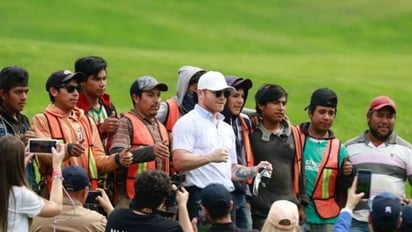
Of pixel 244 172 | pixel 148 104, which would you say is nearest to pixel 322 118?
pixel 244 172

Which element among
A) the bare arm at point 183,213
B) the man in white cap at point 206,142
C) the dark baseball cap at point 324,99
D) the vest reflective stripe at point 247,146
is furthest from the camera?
the dark baseball cap at point 324,99

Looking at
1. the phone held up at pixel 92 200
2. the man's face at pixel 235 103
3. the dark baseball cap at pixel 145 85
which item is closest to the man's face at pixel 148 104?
the dark baseball cap at pixel 145 85

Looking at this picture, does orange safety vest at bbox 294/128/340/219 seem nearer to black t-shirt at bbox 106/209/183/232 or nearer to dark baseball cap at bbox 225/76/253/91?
dark baseball cap at bbox 225/76/253/91

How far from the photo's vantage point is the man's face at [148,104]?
1216cm

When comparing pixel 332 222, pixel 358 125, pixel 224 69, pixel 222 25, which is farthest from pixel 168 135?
pixel 222 25

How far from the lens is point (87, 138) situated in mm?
11781

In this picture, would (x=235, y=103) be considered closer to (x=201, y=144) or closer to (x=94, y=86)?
(x=201, y=144)

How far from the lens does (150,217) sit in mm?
9531

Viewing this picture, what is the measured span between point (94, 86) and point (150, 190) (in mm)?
3154

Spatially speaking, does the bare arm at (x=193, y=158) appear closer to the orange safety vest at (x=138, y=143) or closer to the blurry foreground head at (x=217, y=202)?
the orange safety vest at (x=138, y=143)

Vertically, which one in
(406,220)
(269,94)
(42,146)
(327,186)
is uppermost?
(269,94)

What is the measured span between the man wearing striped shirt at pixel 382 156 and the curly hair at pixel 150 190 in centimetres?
359

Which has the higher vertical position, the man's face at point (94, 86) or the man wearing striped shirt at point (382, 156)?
the man's face at point (94, 86)

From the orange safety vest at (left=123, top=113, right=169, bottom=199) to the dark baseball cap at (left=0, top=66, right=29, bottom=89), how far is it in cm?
113
